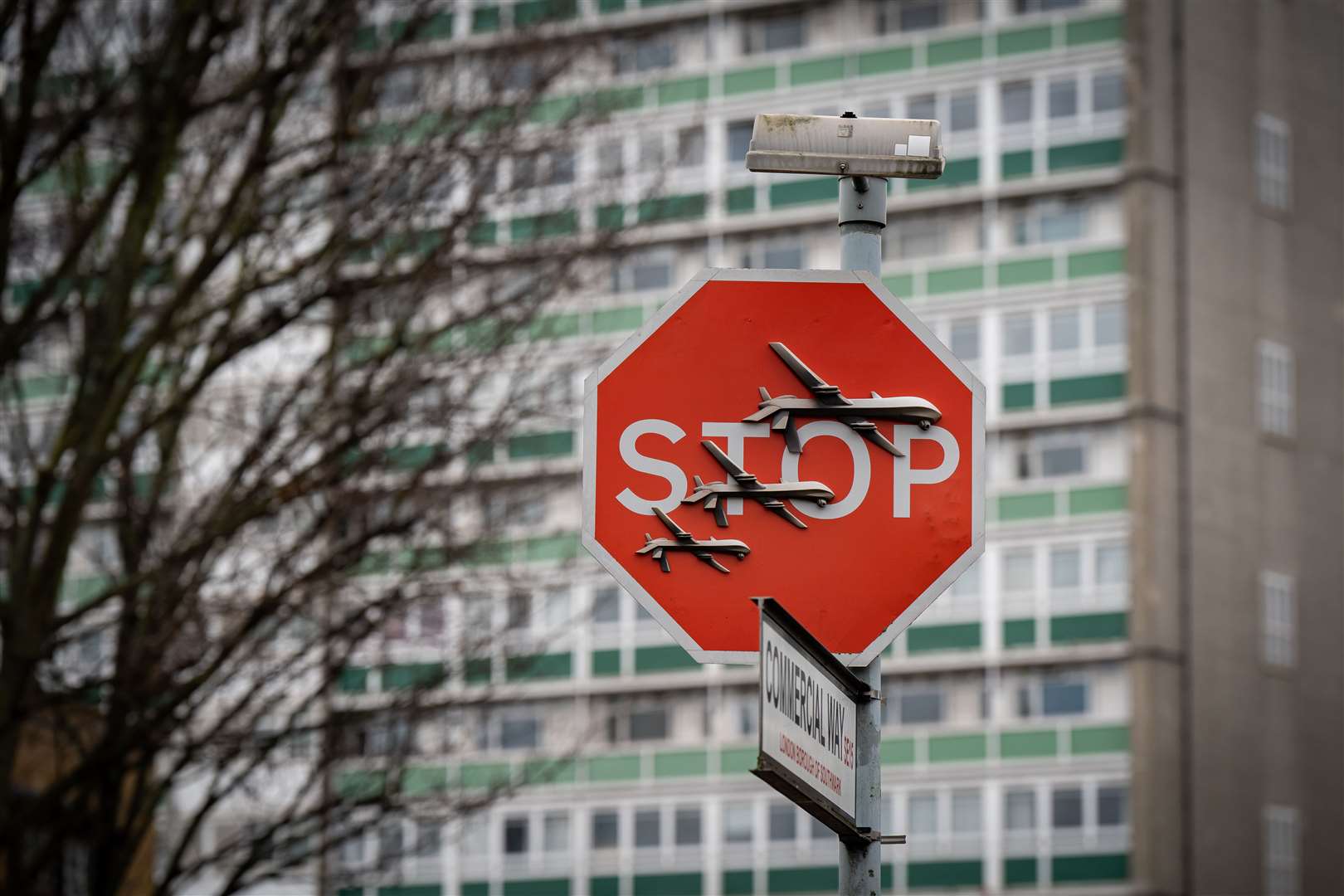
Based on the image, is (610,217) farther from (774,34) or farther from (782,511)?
(774,34)

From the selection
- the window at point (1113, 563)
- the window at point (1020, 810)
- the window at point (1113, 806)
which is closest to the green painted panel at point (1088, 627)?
the window at point (1113, 563)

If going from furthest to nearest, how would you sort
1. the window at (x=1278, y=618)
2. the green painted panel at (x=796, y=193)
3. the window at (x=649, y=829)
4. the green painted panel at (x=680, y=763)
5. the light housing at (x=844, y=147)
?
the green painted panel at (x=796, y=193), the green painted panel at (x=680, y=763), the window at (x=649, y=829), the window at (x=1278, y=618), the light housing at (x=844, y=147)

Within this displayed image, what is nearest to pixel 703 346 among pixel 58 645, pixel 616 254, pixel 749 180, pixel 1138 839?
pixel 58 645

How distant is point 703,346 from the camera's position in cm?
580

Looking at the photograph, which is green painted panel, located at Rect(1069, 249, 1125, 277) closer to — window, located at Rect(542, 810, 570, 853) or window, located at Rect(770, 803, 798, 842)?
window, located at Rect(770, 803, 798, 842)

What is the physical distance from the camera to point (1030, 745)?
4978 centimetres

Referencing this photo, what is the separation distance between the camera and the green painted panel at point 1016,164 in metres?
52.1

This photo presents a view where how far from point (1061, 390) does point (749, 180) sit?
8.86m

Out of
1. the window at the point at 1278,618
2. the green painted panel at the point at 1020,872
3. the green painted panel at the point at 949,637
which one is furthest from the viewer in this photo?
the window at the point at 1278,618

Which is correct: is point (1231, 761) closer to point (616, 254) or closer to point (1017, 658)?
point (1017, 658)

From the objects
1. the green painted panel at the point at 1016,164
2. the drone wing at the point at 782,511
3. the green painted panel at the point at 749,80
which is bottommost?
the drone wing at the point at 782,511

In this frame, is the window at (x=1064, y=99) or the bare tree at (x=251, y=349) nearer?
the bare tree at (x=251, y=349)

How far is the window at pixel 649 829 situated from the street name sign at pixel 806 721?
47189 millimetres

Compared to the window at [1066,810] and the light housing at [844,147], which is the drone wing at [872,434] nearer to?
the light housing at [844,147]
